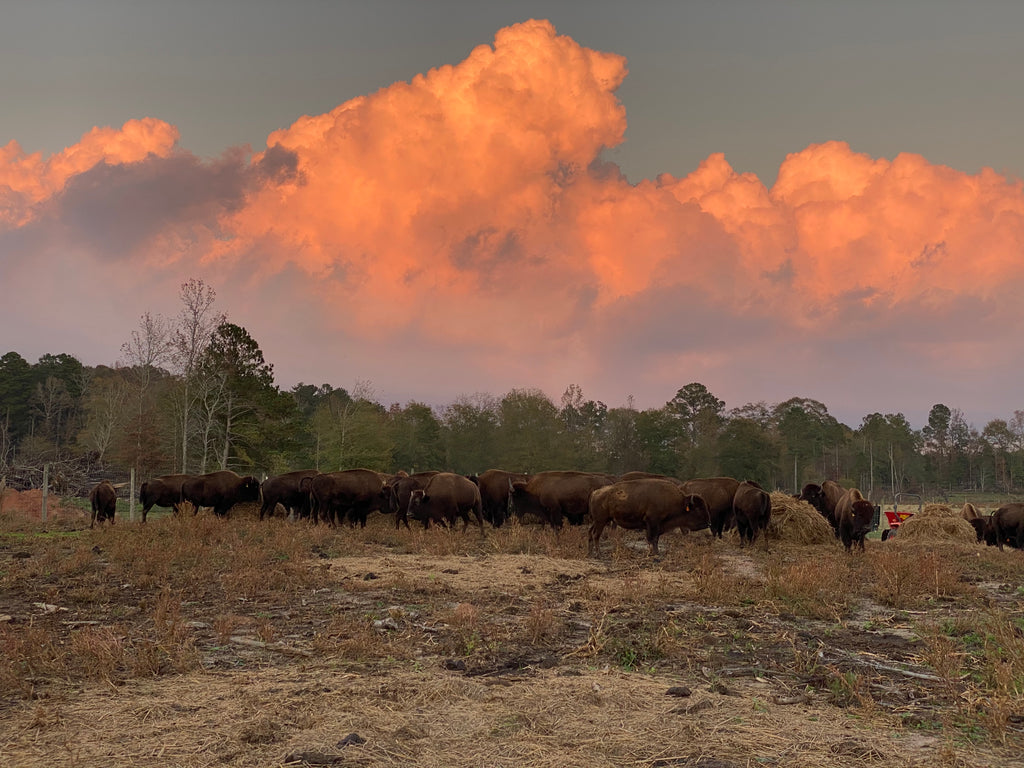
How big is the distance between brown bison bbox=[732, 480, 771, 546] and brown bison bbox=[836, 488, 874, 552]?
1950 millimetres

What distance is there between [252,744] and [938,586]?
37.0 feet

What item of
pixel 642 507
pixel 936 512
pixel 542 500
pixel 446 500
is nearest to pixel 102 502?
pixel 446 500

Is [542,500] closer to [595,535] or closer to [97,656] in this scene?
[595,535]

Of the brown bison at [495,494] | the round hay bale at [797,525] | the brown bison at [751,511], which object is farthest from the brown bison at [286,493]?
the round hay bale at [797,525]

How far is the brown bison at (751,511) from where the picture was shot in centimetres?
1878

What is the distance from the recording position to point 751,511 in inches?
742

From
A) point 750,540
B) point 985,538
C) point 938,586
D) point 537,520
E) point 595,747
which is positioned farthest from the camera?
point 985,538

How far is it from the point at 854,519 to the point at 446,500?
11.4 m

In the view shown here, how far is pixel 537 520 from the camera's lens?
898 inches

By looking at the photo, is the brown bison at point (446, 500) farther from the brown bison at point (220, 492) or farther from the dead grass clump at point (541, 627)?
the dead grass clump at point (541, 627)

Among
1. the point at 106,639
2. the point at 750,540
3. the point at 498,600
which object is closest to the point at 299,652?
the point at 106,639

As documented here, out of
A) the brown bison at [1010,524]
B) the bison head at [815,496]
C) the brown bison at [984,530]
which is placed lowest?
the brown bison at [984,530]

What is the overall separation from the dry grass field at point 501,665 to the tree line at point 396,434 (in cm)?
1328

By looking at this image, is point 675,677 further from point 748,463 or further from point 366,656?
point 748,463
